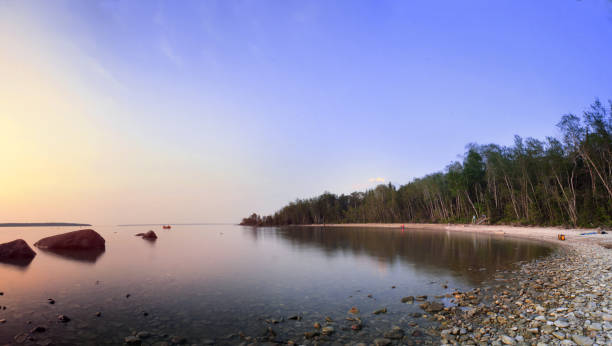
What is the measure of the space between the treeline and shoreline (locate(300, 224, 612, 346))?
102 ft

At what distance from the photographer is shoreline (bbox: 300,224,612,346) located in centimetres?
594

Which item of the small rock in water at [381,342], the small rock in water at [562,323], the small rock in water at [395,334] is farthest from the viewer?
the small rock in water at [395,334]

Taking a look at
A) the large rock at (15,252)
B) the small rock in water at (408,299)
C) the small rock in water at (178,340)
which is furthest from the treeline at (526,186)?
the large rock at (15,252)

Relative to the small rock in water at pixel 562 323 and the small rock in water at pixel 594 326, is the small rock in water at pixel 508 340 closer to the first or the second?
the small rock in water at pixel 562 323

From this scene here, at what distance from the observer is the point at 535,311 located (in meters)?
7.54

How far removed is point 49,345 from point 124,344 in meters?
1.78

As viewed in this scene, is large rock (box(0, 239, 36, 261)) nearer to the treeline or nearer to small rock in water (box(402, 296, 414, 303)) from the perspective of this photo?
small rock in water (box(402, 296, 414, 303))

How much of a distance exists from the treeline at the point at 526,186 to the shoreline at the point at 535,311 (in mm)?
30996

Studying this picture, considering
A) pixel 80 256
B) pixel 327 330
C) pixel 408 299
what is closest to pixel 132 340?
pixel 327 330

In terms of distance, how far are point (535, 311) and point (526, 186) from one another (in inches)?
1979

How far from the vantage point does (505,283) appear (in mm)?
11406

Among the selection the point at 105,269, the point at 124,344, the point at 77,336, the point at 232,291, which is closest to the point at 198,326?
the point at 124,344

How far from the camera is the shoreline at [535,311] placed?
19.5ft

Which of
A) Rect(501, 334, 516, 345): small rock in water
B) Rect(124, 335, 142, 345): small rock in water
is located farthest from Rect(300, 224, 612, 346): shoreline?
Rect(124, 335, 142, 345): small rock in water
